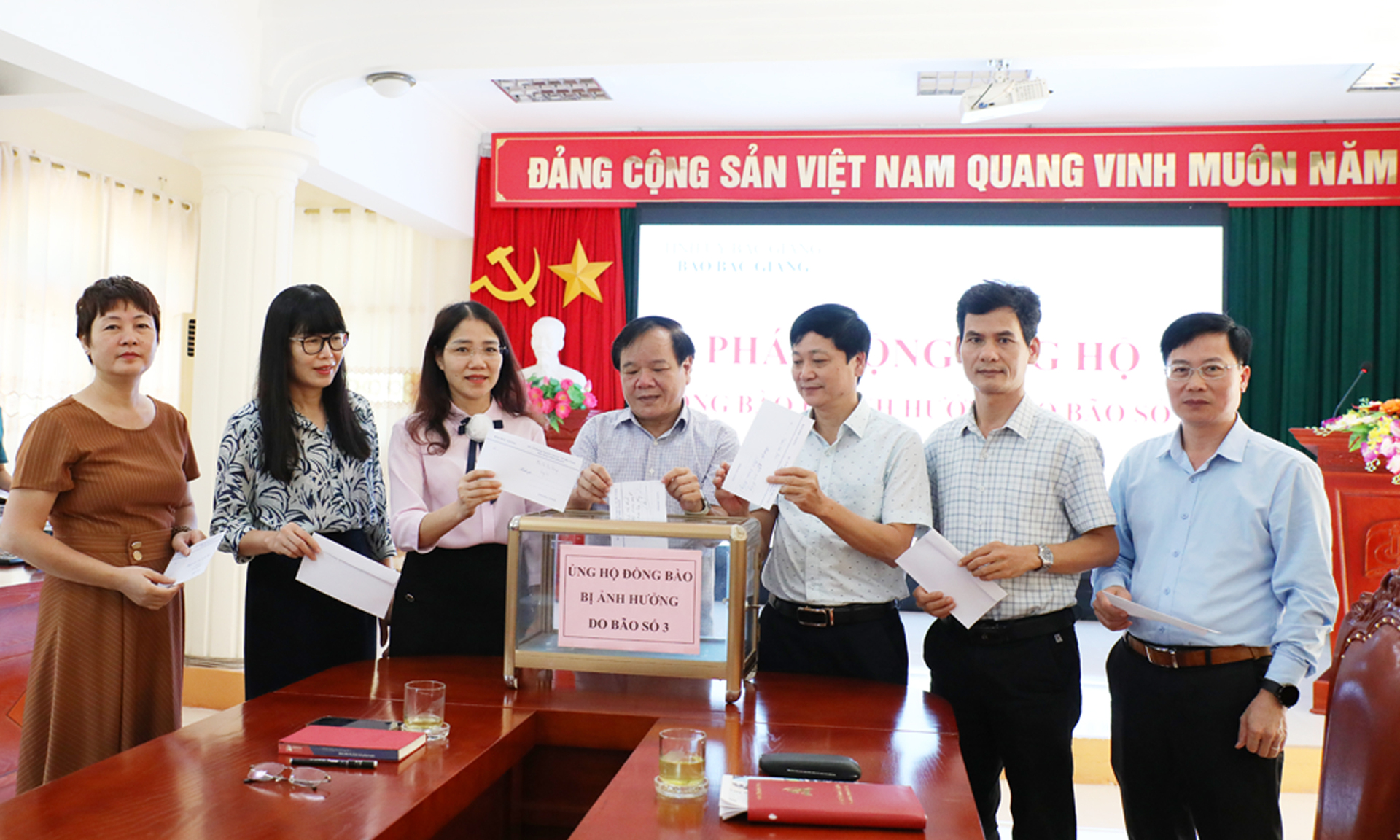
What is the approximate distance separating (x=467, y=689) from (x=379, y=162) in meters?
3.91

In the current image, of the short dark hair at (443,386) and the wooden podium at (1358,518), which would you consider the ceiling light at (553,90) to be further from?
the wooden podium at (1358,518)

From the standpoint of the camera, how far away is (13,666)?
2670 millimetres

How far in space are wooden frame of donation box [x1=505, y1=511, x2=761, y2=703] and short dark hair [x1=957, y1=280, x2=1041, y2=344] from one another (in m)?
0.72

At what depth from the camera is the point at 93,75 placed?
3252mm

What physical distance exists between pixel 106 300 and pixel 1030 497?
198 cm

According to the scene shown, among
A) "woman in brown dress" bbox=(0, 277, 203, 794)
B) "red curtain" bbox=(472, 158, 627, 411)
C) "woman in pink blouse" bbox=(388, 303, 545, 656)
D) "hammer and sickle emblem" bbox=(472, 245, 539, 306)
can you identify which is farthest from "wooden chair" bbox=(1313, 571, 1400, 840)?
"hammer and sickle emblem" bbox=(472, 245, 539, 306)

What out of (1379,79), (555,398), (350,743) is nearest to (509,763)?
(350,743)

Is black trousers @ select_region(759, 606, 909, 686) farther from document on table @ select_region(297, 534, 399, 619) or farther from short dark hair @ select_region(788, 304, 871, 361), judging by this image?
document on table @ select_region(297, 534, 399, 619)

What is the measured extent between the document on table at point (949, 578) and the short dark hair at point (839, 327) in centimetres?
42

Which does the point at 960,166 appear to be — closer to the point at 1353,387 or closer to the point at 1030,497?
the point at 1353,387

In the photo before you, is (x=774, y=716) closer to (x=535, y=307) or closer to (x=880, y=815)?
(x=880, y=815)

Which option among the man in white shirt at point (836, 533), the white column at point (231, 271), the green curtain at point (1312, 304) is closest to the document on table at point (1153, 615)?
the man in white shirt at point (836, 533)

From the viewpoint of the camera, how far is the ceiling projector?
423 cm

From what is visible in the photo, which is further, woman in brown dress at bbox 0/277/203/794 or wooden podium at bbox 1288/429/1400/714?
wooden podium at bbox 1288/429/1400/714
